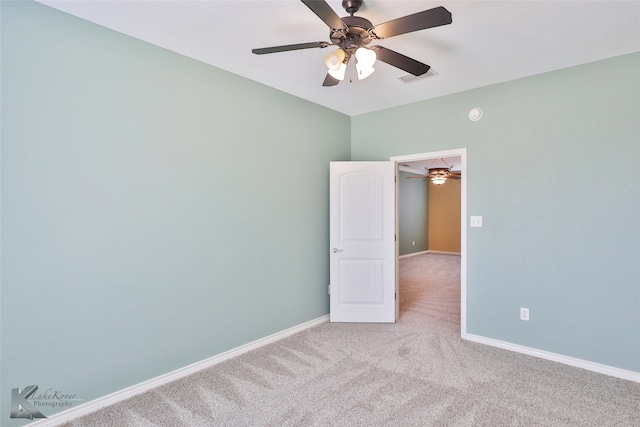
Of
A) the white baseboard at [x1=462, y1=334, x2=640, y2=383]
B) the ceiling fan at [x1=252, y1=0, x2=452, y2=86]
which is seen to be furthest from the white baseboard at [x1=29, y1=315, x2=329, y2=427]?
the ceiling fan at [x1=252, y1=0, x2=452, y2=86]

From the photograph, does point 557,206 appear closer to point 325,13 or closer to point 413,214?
point 325,13

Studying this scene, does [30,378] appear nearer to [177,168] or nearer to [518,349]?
[177,168]

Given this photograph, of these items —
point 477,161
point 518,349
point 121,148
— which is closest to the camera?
point 121,148

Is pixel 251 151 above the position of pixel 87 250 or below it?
above

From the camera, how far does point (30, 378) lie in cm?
196

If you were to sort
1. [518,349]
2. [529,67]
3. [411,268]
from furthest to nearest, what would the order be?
[411,268] < [518,349] < [529,67]

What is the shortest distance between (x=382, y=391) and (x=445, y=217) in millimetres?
8597

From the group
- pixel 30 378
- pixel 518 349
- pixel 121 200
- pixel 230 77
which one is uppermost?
pixel 230 77

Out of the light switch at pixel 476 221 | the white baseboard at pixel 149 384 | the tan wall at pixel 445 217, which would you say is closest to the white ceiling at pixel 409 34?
the light switch at pixel 476 221

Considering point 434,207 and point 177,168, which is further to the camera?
point 434,207

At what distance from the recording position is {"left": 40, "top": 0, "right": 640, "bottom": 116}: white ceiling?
2031 mm

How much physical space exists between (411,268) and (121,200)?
648 cm

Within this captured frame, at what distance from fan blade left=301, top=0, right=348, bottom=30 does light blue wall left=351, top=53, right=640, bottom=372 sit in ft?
7.35

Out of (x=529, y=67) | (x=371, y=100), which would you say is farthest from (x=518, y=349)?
(x=371, y=100)
